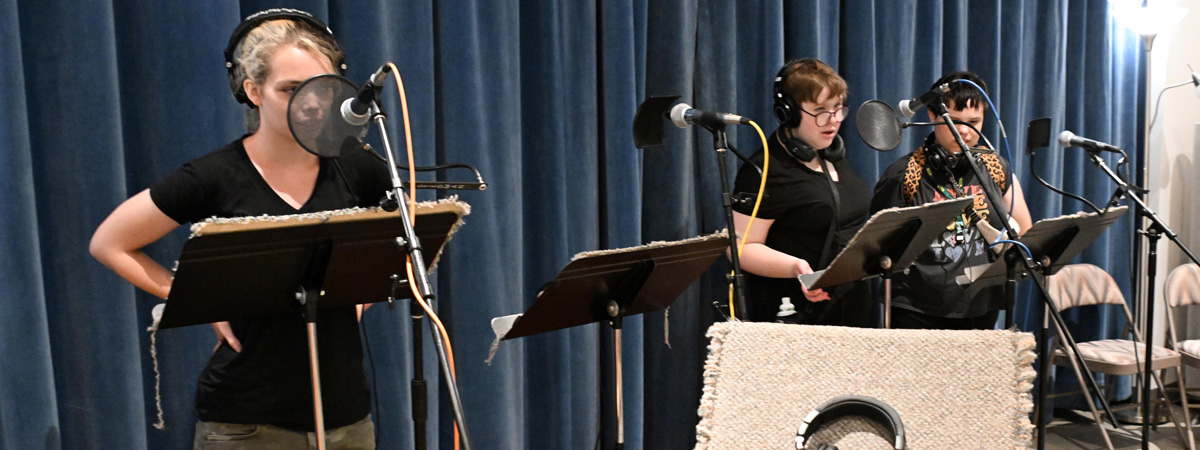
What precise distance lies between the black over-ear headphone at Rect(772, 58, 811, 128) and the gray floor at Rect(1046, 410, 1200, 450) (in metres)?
2.21

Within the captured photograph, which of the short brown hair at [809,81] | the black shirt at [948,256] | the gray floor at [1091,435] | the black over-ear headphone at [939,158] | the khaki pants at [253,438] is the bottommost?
the gray floor at [1091,435]

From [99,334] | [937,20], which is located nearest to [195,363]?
[99,334]

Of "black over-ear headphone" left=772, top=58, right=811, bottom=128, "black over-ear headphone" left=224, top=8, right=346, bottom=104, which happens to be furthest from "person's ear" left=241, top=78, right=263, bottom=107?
"black over-ear headphone" left=772, top=58, right=811, bottom=128

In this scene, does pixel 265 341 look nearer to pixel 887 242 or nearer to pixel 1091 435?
pixel 887 242

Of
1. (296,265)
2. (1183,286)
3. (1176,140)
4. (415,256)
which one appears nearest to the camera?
(415,256)

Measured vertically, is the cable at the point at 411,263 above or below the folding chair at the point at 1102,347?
above

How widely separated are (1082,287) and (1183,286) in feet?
1.41

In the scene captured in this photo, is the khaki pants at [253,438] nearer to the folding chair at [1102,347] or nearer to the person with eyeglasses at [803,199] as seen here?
the person with eyeglasses at [803,199]

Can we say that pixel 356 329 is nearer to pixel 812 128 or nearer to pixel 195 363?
pixel 195 363

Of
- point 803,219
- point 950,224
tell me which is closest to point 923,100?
point 803,219

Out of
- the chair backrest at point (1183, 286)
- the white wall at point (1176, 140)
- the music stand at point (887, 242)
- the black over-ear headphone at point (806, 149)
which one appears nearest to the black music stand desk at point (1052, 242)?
the music stand at point (887, 242)

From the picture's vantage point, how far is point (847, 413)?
3.35ft

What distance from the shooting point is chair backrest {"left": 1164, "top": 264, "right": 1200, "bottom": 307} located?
4.12 meters

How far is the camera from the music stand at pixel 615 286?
5.92 ft
